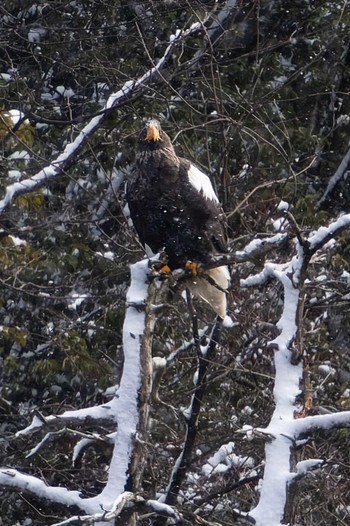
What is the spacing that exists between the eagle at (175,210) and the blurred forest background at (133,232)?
0.15 metres

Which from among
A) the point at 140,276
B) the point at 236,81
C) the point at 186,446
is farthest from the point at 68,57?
the point at 140,276

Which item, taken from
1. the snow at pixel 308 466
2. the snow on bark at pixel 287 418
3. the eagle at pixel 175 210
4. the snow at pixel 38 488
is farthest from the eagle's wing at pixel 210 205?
the snow at pixel 38 488

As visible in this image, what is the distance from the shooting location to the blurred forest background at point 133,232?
673cm

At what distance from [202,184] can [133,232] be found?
A: 1.97 metres

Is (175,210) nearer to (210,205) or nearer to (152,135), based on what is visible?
(210,205)

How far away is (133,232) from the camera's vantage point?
25.9ft

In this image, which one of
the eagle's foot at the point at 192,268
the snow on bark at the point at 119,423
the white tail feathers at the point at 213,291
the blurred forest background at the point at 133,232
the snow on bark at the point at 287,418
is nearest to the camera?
the snow on bark at the point at 119,423

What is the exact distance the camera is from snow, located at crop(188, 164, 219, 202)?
5945 millimetres

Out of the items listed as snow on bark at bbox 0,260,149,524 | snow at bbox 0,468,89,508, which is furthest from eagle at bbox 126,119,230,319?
snow at bbox 0,468,89,508

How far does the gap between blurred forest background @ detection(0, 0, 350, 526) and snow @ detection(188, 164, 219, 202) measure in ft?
0.33

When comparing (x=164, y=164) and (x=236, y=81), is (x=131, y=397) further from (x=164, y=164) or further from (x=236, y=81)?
(x=236, y=81)

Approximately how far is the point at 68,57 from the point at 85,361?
9.05 ft

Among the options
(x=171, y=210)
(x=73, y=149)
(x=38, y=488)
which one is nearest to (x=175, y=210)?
(x=171, y=210)

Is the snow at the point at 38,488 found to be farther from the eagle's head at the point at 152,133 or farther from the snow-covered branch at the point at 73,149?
the snow-covered branch at the point at 73,149
